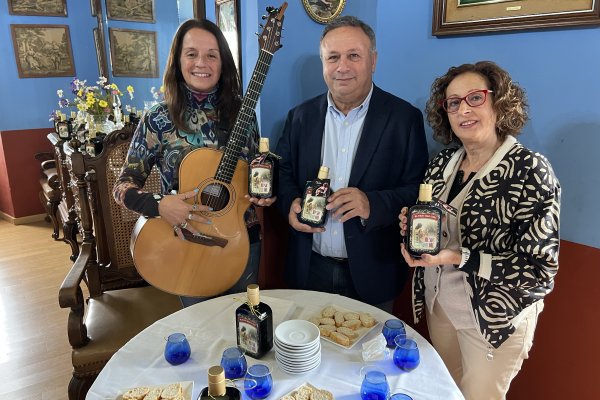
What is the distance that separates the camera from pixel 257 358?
119cm

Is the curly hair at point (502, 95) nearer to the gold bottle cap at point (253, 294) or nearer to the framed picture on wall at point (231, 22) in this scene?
the gold bottle cap at point (253, 294)

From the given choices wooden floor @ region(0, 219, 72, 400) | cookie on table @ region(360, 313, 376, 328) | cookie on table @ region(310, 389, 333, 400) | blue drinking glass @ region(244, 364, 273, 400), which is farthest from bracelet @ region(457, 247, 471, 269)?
wooden floor @ region(0, 219, 72, 400)

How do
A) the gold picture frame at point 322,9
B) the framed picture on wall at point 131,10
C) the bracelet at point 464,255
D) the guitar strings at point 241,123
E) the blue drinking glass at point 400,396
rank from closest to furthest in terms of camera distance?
1. the blue drinking glass at point 400,396
2. the bracelet at point 464,255
3. the guitar strings at point 241,123
4. the gold picture frame at point 322,9
5. the framed picture on wall at point 131,10

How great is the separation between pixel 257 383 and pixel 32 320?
8.35 ft

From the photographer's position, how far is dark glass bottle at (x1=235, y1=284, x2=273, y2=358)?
1.15 meters

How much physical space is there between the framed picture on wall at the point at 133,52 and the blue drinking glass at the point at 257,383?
3.99m

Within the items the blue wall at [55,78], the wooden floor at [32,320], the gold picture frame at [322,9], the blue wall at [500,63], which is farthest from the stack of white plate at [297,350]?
the blue wall at [55,78]

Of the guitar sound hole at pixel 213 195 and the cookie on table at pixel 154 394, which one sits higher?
the guitar sound hole at pixel 213 195

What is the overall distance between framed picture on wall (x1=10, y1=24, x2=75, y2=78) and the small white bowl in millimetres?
4740

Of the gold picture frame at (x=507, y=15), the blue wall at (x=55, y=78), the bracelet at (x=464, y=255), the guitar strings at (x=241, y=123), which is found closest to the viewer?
the bracelet at (x=464, y=255)

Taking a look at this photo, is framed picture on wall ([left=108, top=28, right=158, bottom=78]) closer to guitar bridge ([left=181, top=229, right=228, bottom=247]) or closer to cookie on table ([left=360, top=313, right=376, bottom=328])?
guitar bridge ([left=181, top=229, right=228, bottom=247])

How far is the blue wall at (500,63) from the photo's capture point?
138 centimetres

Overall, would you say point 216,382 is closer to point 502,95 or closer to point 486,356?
point 486,356

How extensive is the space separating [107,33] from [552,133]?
4400 mm
